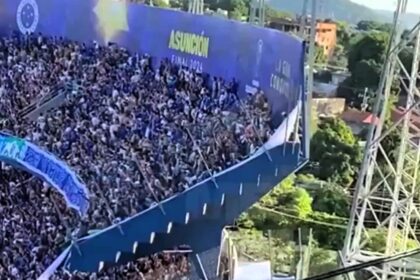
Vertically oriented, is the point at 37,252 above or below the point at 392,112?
below

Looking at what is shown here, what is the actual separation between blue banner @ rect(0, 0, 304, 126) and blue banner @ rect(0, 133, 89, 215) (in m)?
0.62

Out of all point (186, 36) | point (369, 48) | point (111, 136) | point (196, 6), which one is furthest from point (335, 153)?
point (111, 136)

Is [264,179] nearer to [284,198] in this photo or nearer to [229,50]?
[284,198]

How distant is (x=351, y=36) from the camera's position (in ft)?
11.6

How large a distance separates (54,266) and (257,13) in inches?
57.7

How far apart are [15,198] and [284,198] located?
60.1 inches

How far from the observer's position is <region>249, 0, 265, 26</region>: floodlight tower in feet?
12.5

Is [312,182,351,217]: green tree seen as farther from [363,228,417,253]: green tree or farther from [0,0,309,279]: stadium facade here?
[363,228,417,253]: green tree

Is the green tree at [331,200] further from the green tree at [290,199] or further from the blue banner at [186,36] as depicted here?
the blue banner at [186,36]

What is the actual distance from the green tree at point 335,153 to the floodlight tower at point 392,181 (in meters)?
0.23

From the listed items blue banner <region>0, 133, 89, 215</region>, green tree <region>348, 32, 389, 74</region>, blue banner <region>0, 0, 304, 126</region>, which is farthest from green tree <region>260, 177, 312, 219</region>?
blue banner <region>0, 133, 89, 215</region>

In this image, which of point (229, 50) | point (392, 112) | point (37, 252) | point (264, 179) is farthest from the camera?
point (37, 252)

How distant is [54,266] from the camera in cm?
411

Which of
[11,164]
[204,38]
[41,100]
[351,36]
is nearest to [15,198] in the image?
[11,164]
